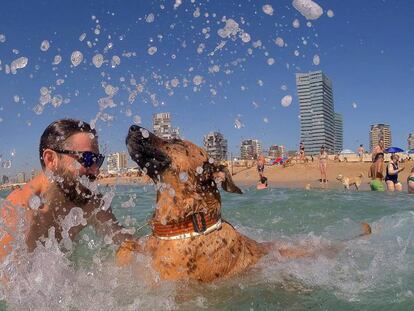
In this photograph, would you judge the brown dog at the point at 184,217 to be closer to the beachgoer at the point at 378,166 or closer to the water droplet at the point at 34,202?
the water droplet at the point at 34,202

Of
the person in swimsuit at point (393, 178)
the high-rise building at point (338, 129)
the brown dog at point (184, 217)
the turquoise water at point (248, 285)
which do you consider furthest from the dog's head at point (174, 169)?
the high-rise building at point (338, 129)

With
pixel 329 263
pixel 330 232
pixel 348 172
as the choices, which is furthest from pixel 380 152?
pixel 348 172

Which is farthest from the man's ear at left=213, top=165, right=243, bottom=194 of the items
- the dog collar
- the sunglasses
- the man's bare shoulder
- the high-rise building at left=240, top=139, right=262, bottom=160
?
the high-rise building at left=240, top=139, right=262, bottom=160

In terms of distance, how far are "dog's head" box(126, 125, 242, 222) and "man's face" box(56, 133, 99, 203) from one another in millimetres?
638

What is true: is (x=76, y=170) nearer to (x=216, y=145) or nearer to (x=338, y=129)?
(x=216, y=145)

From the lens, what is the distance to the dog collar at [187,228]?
3.16 meters

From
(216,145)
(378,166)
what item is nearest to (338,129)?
(378,166)

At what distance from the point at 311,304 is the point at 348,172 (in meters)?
27.5

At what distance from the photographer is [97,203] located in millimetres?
4195

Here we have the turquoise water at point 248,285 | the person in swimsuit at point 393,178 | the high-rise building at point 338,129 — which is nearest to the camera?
the turquoise water at point 248,285

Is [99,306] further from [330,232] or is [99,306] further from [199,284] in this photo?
[330,232]

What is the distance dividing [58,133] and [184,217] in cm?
139

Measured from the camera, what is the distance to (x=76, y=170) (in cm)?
366

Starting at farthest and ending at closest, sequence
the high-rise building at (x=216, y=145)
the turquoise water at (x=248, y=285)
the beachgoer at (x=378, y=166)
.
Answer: the beachgoer at (x=378, y=166) < the high-rise building at (x=216, y=145) < the turquoise water at (x=248, y=285)
